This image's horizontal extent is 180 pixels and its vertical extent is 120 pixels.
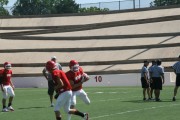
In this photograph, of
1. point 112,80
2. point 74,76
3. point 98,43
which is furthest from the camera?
point 98,43

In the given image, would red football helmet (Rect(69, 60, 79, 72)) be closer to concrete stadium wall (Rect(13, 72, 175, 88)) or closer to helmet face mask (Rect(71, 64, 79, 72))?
helmet face mask (Rect(71, 64, 79, 72))

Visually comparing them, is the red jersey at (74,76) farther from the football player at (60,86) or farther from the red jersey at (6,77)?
the red jersey at (6,77)

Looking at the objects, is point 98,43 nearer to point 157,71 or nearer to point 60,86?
point 157,71

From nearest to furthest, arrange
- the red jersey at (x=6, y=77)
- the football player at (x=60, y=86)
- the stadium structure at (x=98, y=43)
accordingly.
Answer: the football player at (x=60, y=86) < the red jersey at (x=6, y=77) < the stadium structure at (x=98, y=43)

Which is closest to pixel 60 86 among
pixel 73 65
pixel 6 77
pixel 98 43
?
pixel 73 65

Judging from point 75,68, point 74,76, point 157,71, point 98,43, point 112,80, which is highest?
point 75,68

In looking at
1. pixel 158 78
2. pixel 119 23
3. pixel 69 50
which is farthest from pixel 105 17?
pixel 158 78

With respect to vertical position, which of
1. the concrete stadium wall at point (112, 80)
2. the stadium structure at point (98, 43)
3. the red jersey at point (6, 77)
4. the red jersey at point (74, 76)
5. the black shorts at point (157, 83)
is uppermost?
the red jersey at point (74, 76)

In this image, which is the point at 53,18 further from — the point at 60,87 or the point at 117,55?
the point at 60,87

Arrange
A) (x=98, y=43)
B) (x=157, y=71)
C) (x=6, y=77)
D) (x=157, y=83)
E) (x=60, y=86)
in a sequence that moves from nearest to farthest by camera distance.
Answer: (x=60, y=86), (x=6, y=77), (x=157, y=83), (x=157, y=71), (x=98, y=43)

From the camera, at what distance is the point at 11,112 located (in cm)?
2398

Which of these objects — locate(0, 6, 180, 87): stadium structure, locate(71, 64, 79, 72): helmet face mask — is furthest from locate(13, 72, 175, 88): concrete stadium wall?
locate(71, 64, 79, 72): helmet face mask

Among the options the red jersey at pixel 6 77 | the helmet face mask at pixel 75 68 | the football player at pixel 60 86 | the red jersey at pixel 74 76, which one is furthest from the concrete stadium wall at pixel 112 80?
the football player at pixel 60 86

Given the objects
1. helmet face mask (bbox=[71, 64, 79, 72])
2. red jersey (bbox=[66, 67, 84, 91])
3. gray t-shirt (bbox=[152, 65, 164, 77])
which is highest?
helmet face mask (bbox=[71, 64, 79, 72])
